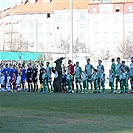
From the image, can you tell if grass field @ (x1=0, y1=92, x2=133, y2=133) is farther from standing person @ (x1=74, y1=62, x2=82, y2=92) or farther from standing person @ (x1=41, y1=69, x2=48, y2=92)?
A: standing person @ (x1=41, y1=69, x2=48, y2=92)

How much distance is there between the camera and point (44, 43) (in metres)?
119

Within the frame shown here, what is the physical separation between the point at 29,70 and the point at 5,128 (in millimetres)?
23629

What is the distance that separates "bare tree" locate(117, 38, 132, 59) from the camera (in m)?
93.8

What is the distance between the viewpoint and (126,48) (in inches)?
3755

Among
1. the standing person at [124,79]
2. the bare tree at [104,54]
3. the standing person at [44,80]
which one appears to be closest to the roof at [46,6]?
the bare tree at [104,54]

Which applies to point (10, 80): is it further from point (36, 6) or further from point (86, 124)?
point (36, 6)

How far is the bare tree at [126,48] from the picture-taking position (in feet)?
308

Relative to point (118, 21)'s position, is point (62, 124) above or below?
below

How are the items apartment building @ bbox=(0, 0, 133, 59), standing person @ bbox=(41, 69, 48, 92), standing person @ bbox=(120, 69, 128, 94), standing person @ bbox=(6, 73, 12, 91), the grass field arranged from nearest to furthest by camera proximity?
the grass field < standing person @ bbox=(120, 69, 128, 94) < standing person @ bbox=(41, 69, 48, 92) < standing person @ bbox=(6, 73, 12, 91) < apartment building @ bbox=(0, 0, 133, 59)

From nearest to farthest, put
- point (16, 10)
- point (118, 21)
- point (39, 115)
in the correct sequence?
point (39, 115)
point (118, 21)
point (16, 10)

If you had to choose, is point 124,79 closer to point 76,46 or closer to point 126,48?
point 126,48

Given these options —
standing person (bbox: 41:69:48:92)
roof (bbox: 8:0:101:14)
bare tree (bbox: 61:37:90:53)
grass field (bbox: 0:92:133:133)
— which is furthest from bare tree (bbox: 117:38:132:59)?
grass field (bbox: 0:92:133:133)

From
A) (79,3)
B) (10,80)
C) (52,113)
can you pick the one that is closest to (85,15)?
(79,3)

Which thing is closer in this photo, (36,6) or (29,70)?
(29,70)
